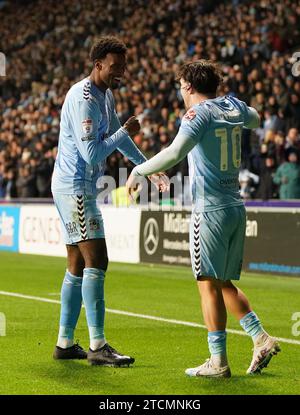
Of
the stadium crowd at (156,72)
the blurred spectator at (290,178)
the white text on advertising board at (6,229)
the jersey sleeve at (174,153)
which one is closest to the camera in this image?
the jersey sleeve at (174,153)

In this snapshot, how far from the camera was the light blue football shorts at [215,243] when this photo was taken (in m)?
7.25

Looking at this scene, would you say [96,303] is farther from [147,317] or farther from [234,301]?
[147,317]

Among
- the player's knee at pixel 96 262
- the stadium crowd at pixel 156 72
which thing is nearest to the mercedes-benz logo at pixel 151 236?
the stadium crowd at pixel 156 72

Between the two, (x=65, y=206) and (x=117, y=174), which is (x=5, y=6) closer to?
(x=117, y=174)

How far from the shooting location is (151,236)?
63.9 feet

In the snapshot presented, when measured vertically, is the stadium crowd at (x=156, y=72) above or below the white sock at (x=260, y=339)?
above

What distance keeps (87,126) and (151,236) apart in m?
11.7

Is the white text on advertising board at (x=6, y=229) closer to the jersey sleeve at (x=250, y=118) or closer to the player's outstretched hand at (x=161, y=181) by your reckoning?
the player's outstretched hand at (x=161, y=181)

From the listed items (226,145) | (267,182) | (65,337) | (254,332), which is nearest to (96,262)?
(65,337)

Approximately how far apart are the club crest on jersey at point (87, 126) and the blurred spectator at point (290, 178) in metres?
10.6

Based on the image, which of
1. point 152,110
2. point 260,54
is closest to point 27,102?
point 152,110

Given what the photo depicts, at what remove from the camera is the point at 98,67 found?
799cm

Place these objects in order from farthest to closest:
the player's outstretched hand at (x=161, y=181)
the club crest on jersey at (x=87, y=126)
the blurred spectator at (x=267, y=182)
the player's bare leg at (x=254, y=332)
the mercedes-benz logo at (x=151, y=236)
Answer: the mercedes-benz logo at (x=151, y=236) < the blurred spectator at (x=267, y=182) < the player's outstretched hand at (x=161, y=181) < the club crest on jersey at (x=87, y=126) < the player's bare leg at (x=254, y=332)

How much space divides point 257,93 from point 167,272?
4.56m
